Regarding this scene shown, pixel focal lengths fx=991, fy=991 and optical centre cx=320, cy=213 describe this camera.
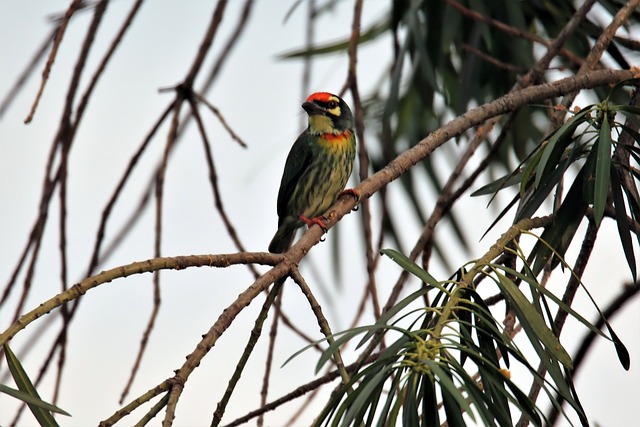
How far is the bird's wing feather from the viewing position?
→ 14.4 ft

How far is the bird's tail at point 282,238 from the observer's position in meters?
4.50

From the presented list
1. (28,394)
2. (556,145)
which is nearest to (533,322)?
(556,145)

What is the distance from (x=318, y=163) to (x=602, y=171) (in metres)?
2.34

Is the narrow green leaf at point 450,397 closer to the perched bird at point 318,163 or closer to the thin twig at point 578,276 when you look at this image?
the thin twig at point 578,276

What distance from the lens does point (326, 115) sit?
4398 millimetres

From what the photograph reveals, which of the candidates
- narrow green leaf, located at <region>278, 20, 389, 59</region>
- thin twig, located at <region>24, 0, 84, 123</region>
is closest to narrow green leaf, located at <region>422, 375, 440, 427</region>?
thin twig, located at <region>24, 0, 84, 123</region>

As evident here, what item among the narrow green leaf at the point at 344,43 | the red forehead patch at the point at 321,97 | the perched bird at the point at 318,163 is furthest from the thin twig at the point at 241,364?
the narrow green leaf at the point at 344,43

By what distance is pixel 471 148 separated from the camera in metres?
3.13

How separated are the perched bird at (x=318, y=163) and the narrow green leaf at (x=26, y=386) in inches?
101

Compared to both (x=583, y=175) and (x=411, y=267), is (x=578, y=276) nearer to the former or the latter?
(x=583, y=175)

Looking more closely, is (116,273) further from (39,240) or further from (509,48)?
(509,48)

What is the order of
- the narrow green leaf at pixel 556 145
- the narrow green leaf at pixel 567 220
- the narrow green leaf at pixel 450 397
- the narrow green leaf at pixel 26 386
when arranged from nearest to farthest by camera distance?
the narrow green leaf at pixel 450 397 < the narrow green leaf at pixel 26 386 < the narrow green leaf at pixel 556 145 < the narrow green leaf at pixel 567 220

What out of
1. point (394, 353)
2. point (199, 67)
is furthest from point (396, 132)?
point (394, 353)

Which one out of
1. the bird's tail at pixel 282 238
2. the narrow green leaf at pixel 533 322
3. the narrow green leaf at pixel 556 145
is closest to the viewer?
the narrow green leaf at pixel 533 322
